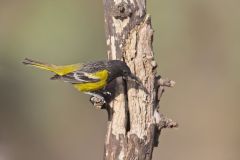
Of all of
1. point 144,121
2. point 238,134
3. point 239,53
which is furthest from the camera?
point 239,53

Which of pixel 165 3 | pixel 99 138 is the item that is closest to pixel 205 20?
pixel 165 3

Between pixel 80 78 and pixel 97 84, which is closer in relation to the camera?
pixel 97 84

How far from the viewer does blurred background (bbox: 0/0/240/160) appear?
38.0 ft

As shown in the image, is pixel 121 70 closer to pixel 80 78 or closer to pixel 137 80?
pixel 137 80

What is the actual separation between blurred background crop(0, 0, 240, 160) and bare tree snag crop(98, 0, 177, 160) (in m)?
4.97

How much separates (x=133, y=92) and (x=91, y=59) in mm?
5947

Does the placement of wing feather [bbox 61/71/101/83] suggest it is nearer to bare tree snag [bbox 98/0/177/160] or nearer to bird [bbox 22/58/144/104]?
bird [bbox 22/58/144/104]

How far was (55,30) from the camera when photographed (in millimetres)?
12789

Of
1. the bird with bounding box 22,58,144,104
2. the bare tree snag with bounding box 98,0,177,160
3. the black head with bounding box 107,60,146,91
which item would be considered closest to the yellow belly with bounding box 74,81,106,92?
the bird with bounding box 22,58,144,104

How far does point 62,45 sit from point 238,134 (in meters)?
3.67

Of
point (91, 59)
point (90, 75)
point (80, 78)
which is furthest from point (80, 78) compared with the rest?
point (91, 59)

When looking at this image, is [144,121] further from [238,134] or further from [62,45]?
[62,45]

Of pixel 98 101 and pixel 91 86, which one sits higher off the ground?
pixel 91 86

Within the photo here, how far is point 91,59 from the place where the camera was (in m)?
12.3
